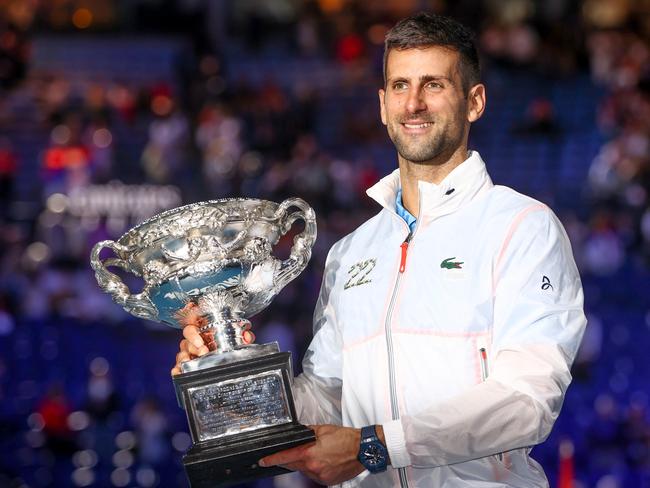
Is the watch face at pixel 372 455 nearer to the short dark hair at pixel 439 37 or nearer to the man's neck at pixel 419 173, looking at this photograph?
the man's neck at pixel 419 173

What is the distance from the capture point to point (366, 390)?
262 centimetres

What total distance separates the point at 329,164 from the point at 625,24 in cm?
684

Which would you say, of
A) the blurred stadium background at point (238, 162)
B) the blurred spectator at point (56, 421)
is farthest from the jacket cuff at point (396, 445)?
the blurred spectator at point (56, 421)

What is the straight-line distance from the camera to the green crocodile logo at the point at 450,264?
2.54 m

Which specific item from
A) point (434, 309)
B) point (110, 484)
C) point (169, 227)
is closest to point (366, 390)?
point (434, 309)

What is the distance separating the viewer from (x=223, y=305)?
268cm

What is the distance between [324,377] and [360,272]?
29 centimetres

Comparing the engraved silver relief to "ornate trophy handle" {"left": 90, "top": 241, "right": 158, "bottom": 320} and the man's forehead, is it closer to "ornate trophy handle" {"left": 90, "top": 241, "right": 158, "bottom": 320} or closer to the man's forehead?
"ornate trophy handle" {"left": 90, "top": 241, "right": 158, "bottom": 320}

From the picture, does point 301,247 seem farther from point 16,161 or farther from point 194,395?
point 16,161

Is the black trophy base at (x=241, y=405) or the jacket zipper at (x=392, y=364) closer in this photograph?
the black trophy base at (x=241, y=405)

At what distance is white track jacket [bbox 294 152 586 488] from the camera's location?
2318mm

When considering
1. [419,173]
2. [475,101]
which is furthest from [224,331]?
[475,101]

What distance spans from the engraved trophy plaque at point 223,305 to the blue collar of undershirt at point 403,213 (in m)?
0.23

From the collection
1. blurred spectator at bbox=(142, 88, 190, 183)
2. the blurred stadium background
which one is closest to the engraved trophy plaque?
the blurred stadium background
